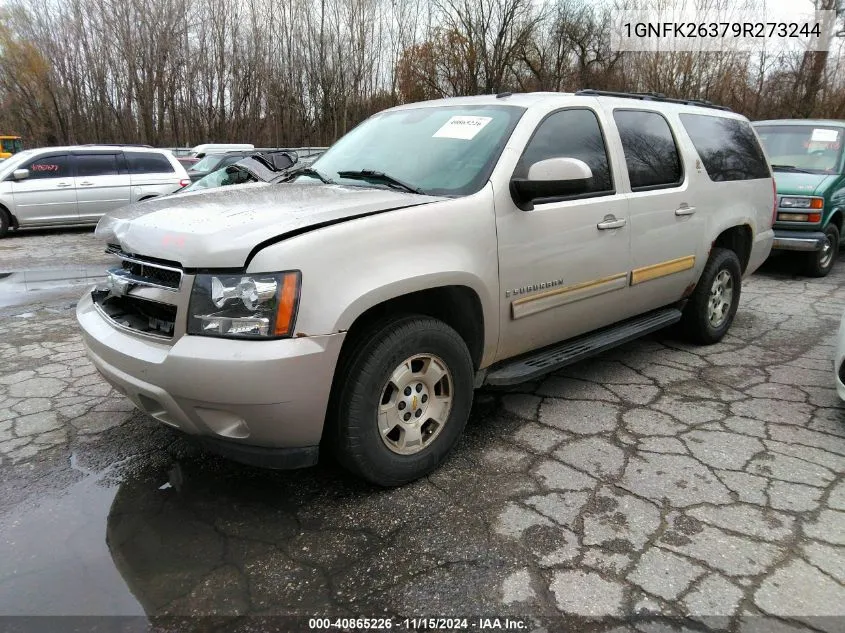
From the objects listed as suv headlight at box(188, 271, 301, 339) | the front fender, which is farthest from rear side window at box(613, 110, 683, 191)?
suv headlight at box(188, 271, 301, 339)

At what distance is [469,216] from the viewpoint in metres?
2.88

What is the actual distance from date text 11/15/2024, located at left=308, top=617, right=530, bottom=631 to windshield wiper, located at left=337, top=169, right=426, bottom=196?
188 centimetres

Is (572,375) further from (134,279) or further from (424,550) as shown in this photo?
(134,279)

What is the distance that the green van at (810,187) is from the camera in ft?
24.1

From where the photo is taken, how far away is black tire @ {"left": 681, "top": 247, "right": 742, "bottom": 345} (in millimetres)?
4625

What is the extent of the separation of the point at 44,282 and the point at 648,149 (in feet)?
23.4

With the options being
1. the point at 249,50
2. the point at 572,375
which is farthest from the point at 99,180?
the point at 249,50

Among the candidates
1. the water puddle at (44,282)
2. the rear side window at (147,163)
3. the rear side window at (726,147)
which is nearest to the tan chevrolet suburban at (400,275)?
the rear side window at (726,147)

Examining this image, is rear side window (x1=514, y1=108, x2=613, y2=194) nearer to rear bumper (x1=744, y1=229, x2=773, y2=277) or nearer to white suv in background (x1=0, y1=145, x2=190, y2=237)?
rear bumper (x1=744, y1=229, x2=773, y2=277)

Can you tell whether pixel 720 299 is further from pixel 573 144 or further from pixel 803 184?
pixel 803 184

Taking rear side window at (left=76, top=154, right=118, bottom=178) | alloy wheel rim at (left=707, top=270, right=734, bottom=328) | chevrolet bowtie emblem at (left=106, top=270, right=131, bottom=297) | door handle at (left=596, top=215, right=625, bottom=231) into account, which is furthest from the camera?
rear side window at (left=76, top=154, right=118, bottom=178)

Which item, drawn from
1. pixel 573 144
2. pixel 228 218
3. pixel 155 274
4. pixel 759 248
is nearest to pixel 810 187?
pixel 759 248

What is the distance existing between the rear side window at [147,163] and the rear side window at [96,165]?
0.29 m

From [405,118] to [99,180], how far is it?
10220 millimetres
